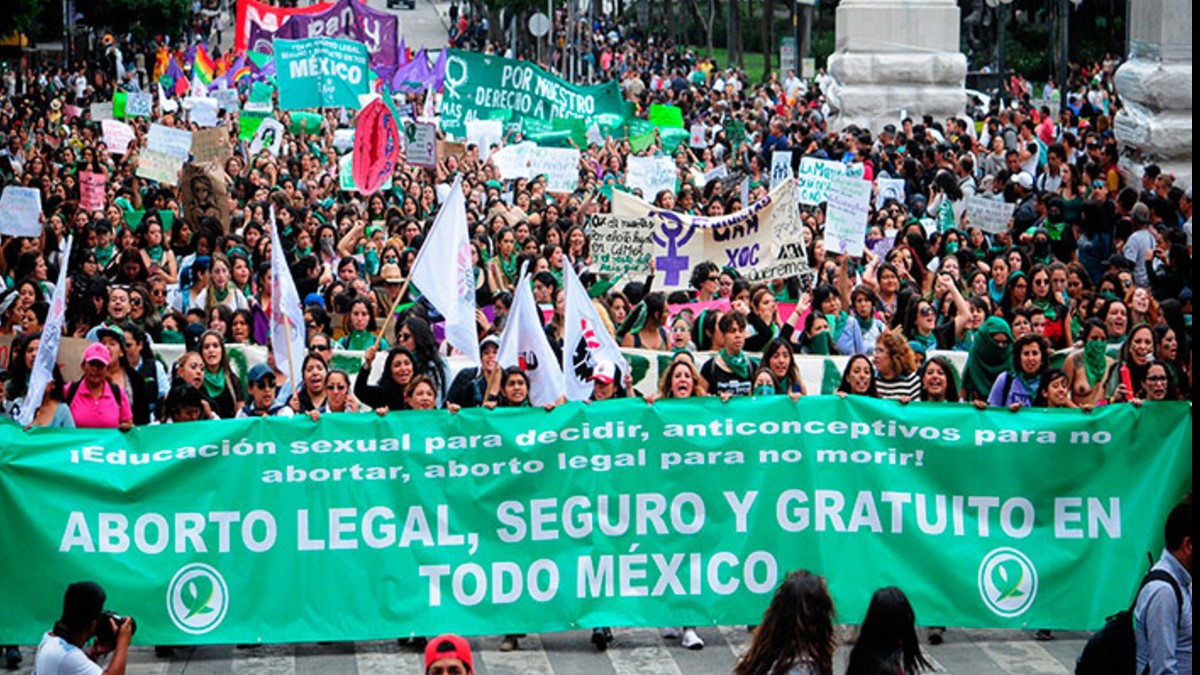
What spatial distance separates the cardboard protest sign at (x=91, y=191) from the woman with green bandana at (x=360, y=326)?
6392mm

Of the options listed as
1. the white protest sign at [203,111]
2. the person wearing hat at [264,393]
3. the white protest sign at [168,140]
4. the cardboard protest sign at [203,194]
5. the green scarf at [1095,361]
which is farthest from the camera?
the white protest sign at [203,111]

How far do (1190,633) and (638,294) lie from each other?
8626 mm

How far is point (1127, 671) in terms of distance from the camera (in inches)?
298

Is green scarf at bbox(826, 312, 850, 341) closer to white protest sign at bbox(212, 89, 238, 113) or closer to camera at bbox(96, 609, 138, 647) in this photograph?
camera at bbox(96, 609, 138, 647)

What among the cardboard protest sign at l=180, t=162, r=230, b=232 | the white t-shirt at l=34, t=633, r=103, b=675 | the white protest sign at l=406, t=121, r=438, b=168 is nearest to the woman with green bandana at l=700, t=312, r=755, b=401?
the white t-shirt at l=34, t=633, r=103, b=675

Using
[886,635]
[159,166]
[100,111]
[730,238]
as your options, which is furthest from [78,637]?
[100,111]

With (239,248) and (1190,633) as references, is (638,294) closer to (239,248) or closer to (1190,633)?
(239,248)

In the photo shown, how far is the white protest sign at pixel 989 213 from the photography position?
60.6 feet

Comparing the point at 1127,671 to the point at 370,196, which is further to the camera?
the point at 370,196

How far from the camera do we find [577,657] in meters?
10.5

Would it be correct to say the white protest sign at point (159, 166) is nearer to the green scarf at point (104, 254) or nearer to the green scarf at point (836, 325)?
the green scarf at point (104, 254)

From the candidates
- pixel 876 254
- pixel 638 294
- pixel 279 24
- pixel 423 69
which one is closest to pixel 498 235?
pixel 638 294

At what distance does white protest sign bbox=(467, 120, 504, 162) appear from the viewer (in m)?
27.1

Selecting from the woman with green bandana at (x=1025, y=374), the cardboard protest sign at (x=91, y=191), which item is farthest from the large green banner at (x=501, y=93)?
the woman with green bandana at (x=1025, y=374)
